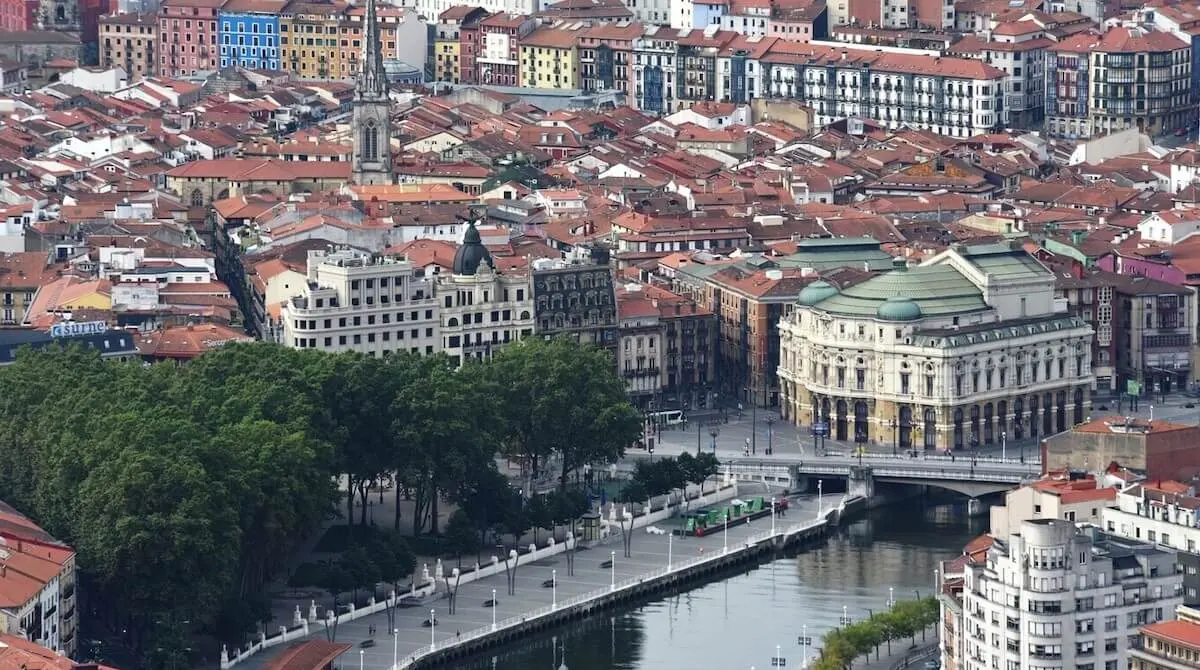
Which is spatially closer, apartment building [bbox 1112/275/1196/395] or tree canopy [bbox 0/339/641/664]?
tree canopy [bbox 0/339/641/664]

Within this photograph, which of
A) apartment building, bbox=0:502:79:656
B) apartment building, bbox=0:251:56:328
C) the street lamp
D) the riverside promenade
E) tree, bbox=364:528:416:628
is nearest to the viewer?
apartment building, bbox=0:502:79:656

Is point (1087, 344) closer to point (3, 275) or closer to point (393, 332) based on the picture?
point (393, 332)

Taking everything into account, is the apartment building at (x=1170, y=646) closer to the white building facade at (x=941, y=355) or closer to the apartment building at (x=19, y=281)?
the white building facade at (x=941, y=355)

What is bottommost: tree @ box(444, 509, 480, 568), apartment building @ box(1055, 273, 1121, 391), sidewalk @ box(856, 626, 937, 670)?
sidewalk @ box(856, 626, 937, 670)

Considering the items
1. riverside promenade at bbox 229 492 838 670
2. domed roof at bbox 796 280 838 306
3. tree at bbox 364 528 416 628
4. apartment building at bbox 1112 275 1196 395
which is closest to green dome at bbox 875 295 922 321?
domed roof at bbox 796 280 838 306

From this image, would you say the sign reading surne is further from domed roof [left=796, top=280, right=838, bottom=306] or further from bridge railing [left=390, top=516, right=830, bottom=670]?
domed roof [left=796, top=280, right=838, bottom=306]

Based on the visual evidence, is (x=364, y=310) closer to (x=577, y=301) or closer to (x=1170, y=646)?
(x=577, y=301)

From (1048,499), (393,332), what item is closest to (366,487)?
(393,332)
